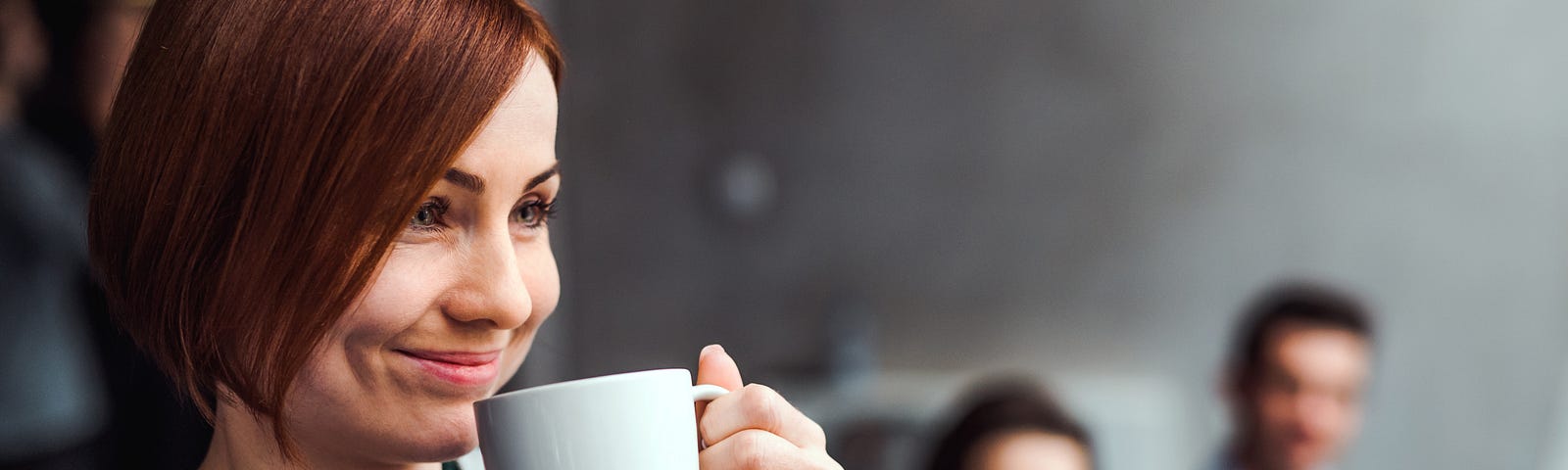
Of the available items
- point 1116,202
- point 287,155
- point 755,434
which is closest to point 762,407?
point 755,434

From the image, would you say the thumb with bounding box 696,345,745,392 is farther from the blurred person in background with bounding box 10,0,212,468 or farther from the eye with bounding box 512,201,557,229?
the blurred person in background with bounding box 10,0,212,468

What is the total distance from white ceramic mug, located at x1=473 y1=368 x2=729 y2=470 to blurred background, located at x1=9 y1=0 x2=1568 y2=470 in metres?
1.15

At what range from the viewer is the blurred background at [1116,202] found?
1675mm

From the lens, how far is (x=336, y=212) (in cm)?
45

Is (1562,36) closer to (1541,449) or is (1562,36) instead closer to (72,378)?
(1541,449)

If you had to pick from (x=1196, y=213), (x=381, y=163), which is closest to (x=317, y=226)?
(x=381, y=163)

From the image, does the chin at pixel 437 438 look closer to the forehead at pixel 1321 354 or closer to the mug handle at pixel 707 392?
the mug handle at pixel 707 392

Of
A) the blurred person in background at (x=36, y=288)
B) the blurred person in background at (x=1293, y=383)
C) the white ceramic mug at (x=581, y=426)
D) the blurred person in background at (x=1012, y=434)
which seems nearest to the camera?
the white ceramic mug at (x=581, y=426)

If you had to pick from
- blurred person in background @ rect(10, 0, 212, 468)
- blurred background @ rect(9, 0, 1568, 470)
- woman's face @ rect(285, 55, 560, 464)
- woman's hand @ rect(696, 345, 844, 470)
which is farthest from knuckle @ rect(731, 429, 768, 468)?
blurred background @ rect(9, 0, 1568, 470)

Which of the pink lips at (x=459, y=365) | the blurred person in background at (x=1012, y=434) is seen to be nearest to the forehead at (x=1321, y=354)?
the blurred person in background at (x=1012, y=434)

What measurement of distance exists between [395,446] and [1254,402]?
62.6 inches

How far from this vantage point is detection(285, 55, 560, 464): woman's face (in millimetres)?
465

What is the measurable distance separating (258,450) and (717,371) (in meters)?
0.22

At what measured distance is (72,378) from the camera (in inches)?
30.0
